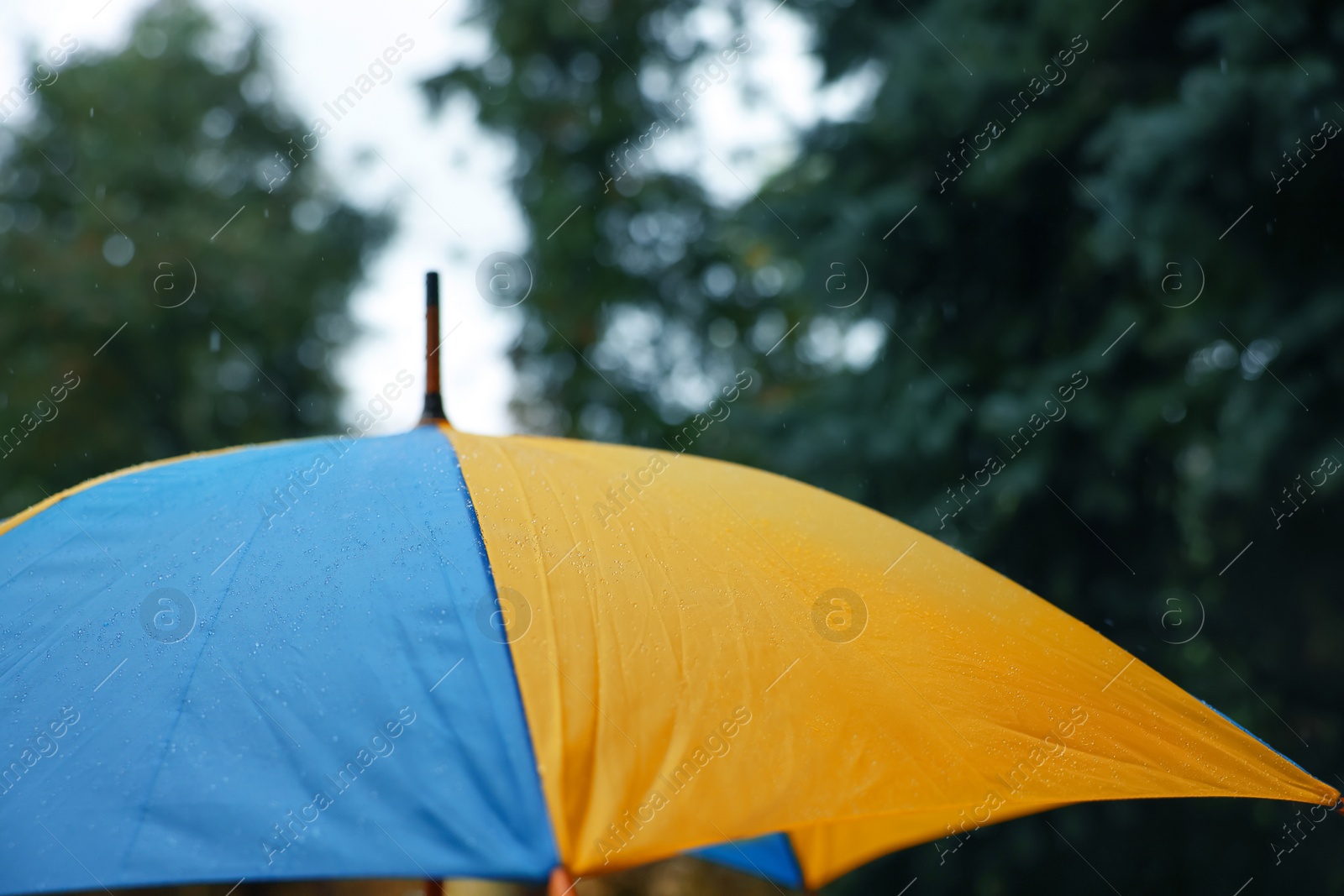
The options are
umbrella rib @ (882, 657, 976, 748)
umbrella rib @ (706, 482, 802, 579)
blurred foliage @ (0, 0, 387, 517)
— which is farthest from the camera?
blurred foliage @ (0, 0, 387, 517)

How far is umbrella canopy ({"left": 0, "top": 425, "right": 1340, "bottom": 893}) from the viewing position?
1214 mm

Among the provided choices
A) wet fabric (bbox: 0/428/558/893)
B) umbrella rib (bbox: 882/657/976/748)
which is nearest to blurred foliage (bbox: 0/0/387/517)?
wet fabric (bbox: 0/428/558/893)

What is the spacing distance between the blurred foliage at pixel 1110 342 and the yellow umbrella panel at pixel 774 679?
198cm

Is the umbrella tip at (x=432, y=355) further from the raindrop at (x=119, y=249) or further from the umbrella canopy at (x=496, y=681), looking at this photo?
the raindrop at (x=119, y=249)

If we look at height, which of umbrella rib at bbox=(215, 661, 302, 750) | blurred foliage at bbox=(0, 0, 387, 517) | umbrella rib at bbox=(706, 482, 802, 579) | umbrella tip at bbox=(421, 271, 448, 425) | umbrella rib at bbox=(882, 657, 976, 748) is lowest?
umbrella rib at bbox=(882, 657, 976, 748)

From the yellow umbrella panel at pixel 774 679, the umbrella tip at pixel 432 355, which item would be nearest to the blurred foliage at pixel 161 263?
the umbrella tip at pixel 432 355

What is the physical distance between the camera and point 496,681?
135 cm

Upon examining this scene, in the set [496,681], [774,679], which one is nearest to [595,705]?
[496,681]

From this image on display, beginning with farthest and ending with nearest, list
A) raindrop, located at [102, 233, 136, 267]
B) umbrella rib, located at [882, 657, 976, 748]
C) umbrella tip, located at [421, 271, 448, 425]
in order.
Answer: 1. raindrop, located at [102, 233, 136, 267]
2. umbrella tip, located at [421, 271, 448, 425]
3. umbrella rib, located at [882, 657, 976, 748]

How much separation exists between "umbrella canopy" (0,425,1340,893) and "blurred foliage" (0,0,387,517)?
32.5ft

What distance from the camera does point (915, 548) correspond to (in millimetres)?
2041

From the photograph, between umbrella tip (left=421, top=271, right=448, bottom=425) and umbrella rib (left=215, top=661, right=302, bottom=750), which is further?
umbrella tip (left=421, top=271, right=448, bottom=425)

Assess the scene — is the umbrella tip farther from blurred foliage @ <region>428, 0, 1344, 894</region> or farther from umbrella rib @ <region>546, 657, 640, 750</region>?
blurred foliage @ <region>428, 0, 1344, 894</region>

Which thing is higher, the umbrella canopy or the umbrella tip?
the umbrella tip
